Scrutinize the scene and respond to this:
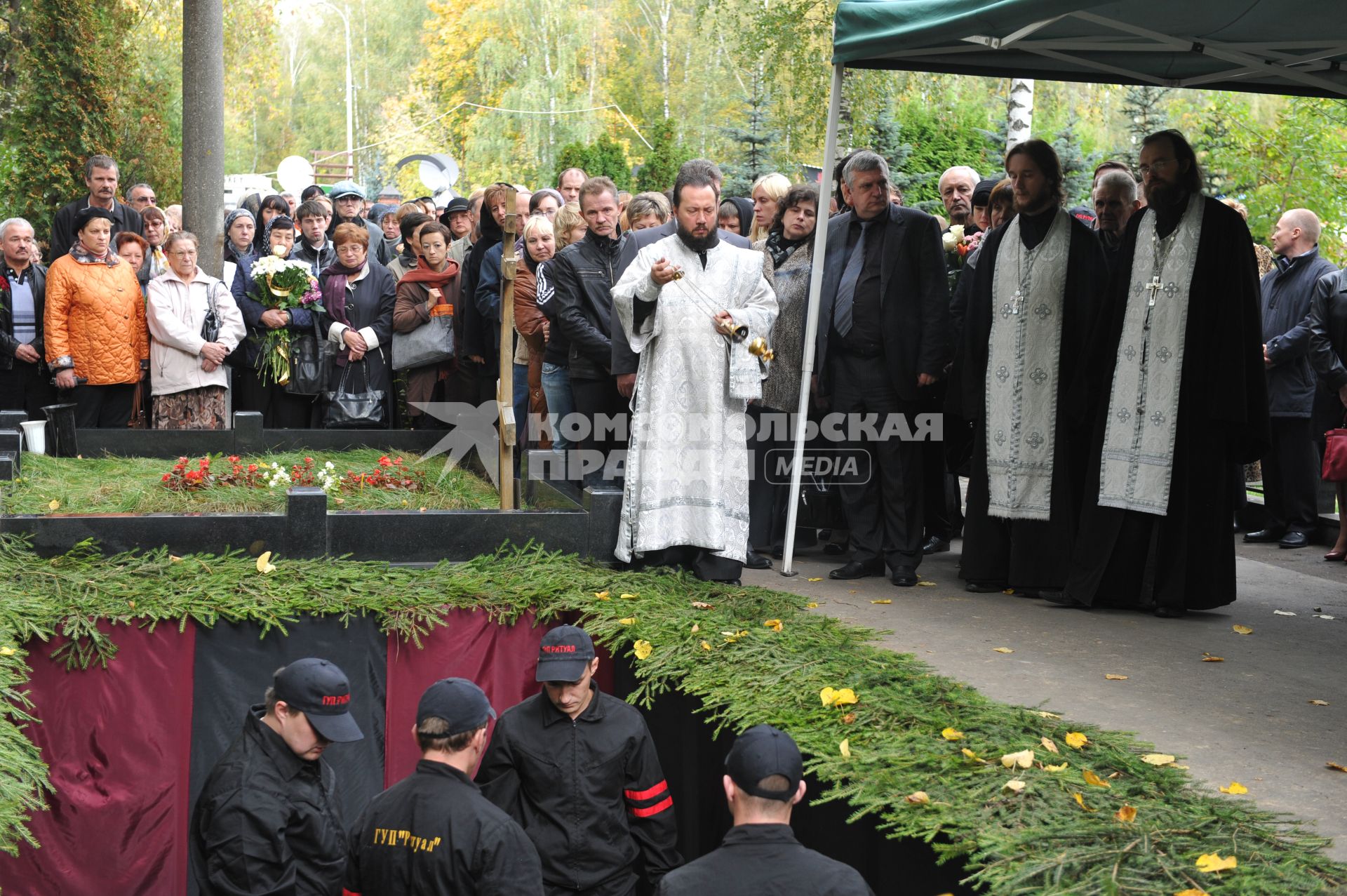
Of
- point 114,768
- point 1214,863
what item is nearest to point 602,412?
point 114,768

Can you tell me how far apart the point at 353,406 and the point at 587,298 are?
3098 mm

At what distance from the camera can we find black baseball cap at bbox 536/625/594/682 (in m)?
4.93

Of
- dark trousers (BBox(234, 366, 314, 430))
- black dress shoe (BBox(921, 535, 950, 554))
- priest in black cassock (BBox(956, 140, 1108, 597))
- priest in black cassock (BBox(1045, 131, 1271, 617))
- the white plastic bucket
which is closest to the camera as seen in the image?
priest in black cassock (BBox(1045, 131, 1271, 617))

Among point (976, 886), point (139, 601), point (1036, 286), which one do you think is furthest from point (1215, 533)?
point (139, 601)

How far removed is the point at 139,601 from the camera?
6.15 metres

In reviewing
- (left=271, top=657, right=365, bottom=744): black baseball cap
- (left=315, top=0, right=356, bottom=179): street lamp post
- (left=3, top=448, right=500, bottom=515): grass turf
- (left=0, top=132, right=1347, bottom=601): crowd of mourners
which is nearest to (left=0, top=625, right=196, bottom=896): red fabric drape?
(left=3, top=448, right=500, bottom=515): grass turf

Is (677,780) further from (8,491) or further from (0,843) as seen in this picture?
(8,491)

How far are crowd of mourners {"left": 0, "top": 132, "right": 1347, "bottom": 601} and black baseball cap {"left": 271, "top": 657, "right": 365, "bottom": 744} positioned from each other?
3.11m

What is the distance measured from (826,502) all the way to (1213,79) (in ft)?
10.9

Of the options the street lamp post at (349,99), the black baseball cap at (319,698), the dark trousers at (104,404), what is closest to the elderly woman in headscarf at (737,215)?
the dark trousers at (104,404)

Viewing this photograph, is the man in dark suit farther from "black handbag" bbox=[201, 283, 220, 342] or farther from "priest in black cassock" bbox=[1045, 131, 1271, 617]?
"black handbag" bbox=[201, 283, 220, 342]

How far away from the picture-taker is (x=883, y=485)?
25.0 feet

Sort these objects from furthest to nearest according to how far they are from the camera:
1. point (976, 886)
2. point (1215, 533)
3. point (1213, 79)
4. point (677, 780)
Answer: point (1213, 79), point (1215, 533), point (677, 780), point (976, 886)

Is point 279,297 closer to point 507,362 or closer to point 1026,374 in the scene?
point 507,362
